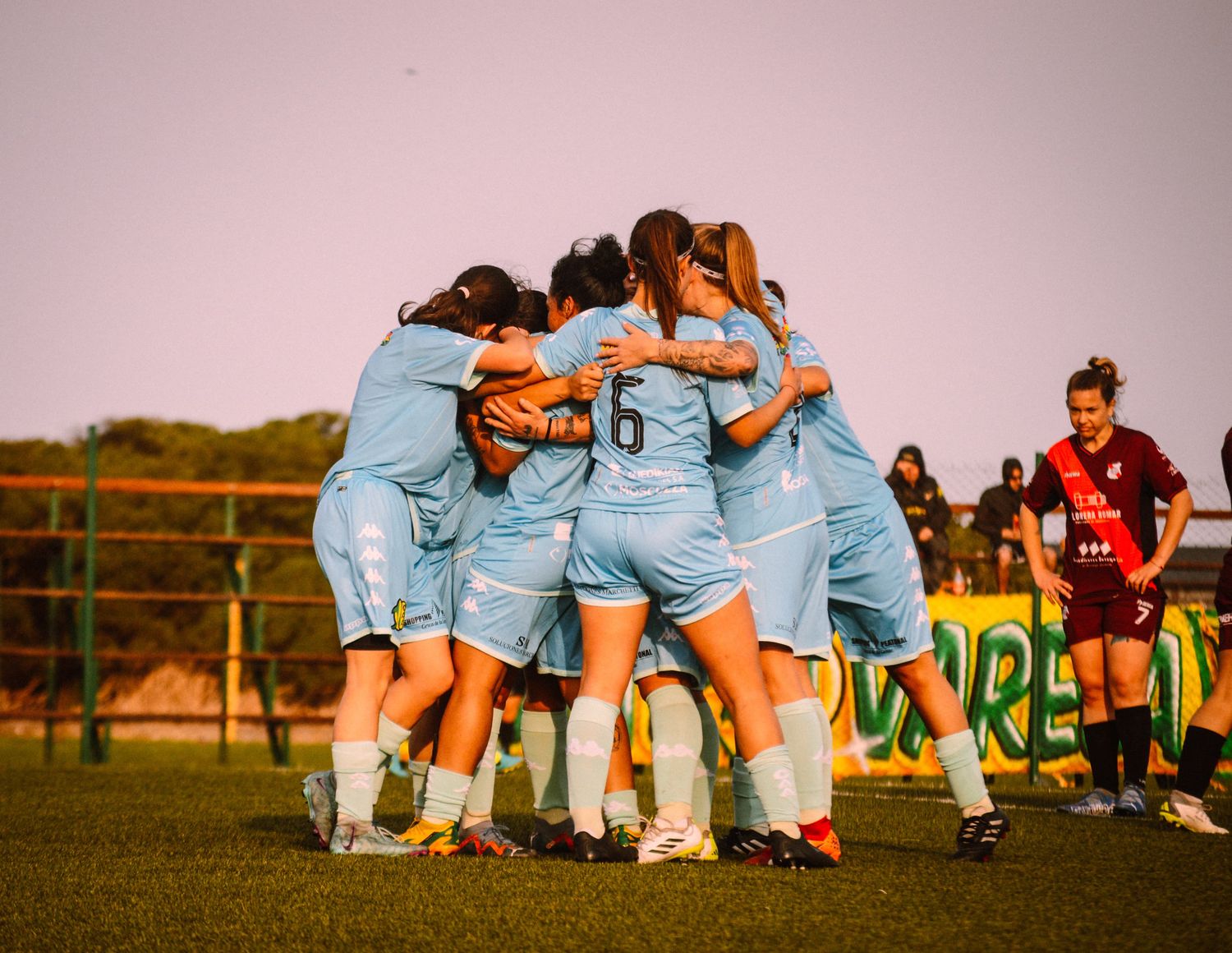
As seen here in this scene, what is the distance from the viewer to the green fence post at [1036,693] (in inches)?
362

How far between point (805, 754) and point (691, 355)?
140cm

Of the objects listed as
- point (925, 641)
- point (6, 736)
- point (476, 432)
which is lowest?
point (6, 736)

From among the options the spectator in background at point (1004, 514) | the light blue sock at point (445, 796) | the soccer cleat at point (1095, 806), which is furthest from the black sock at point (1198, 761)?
the spectator in background at point (1004, 514)

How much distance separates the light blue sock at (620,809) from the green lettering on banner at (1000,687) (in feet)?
17.5

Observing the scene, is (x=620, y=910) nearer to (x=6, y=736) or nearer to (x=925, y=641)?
(x=925, y=641)

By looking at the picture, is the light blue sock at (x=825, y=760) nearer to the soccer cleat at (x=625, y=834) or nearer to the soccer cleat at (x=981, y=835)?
the soccer cleat at (x=981, y=835)

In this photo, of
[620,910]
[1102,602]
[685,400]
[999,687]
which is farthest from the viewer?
[999,687]

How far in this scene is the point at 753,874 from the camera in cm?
389

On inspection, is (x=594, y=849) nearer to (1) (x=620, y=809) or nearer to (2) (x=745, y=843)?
(1) (x=620, y=809)

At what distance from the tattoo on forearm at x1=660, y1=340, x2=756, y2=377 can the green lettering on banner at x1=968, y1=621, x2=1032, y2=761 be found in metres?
6.03

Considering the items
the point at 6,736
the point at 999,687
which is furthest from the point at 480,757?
the point at 6,736

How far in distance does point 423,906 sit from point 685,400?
1755mm

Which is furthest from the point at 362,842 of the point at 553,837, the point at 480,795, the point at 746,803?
the point at 746,803

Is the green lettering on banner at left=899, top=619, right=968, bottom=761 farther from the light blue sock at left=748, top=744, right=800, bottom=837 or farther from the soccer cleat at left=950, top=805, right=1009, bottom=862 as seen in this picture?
the light blue sock at left=748, top=744, right=800, bottom=837
